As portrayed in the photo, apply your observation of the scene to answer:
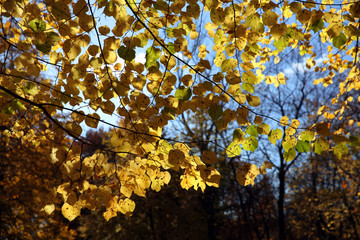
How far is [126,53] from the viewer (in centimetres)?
196

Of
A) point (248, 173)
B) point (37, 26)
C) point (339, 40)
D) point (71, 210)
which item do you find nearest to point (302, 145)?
point (248, 173)

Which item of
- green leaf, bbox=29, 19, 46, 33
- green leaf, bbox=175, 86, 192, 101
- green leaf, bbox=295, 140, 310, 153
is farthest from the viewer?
green leaf, bbox=175, 86, 192, 101

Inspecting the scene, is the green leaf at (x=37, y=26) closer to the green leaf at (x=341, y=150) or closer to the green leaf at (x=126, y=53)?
the green leaf at (x=126, y=53)

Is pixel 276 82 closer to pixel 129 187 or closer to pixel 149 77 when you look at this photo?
pixel 149 77

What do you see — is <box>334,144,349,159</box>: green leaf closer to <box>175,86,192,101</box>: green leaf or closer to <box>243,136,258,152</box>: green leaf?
<box>243,136,258,152</box>: green leaf

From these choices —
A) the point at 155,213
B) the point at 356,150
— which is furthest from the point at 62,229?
the point at 356,150

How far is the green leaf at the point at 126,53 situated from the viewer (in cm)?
194

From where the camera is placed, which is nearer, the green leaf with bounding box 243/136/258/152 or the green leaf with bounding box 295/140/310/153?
the green leaf with bounding box 295/140/310/153

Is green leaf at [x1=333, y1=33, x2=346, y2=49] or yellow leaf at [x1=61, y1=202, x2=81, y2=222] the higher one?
green leaf at [x1=333, y1=33, x2=346, y2=49]

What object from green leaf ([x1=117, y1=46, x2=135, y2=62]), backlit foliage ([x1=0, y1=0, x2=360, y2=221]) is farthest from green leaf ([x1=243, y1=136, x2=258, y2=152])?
green leaf ([x1=117, y1=46, x2=135, y2=62])

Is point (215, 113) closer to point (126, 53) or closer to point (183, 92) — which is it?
point (183, 92)

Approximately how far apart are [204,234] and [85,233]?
581 cm

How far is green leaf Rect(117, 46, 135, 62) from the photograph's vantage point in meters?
1.94

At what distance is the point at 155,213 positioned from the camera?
40.4 ft
